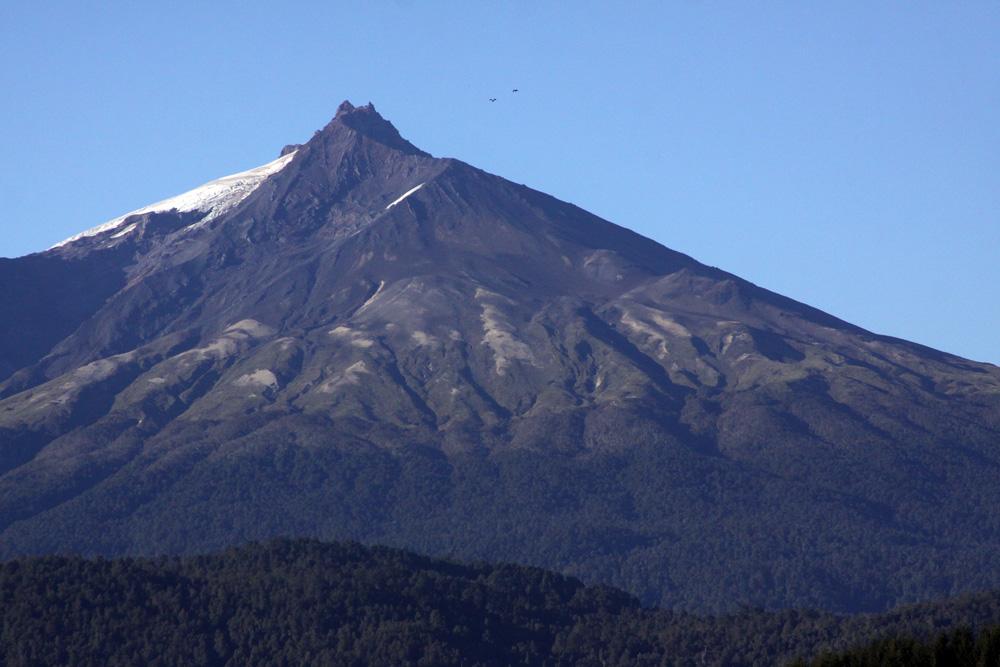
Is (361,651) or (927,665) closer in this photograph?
(927,665)

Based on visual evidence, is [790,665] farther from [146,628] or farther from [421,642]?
[146,628]

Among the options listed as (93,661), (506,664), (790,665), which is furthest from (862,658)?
(93,661)

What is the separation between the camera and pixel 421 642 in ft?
650

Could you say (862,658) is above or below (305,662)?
above

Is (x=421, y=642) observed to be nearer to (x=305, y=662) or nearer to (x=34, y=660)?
(x=305, y=662)

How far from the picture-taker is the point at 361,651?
650ft

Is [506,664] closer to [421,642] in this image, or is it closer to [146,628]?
[421,642]

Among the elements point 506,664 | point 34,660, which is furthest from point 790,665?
point 34,660

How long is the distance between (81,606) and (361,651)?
2896 cm

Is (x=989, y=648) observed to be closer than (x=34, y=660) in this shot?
Yes

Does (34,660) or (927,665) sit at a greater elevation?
(927,665)

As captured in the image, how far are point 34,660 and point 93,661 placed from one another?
581 cm

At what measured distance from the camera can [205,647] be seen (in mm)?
197125

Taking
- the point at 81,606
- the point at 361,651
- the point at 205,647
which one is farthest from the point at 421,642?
the point at 81,606
